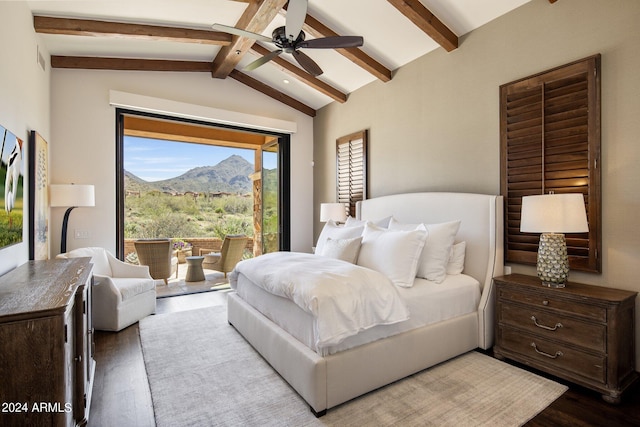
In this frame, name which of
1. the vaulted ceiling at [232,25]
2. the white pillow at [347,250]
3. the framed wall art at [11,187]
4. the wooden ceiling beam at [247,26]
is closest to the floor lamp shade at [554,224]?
the white pillow at [347,250]

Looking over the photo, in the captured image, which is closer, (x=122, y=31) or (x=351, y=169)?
(x=122, y=31)

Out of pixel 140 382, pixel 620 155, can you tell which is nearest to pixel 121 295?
pixel 140 382

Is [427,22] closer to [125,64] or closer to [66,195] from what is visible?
[125,64]

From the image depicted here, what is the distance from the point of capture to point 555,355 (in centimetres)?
239

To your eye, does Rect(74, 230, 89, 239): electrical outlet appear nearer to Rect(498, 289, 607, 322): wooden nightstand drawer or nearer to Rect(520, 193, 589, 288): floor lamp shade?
Rect(498, 289, 607, 322): wooden nightstand drawer

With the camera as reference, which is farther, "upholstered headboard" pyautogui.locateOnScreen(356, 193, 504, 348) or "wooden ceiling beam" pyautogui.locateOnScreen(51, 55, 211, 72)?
"wooden ceiling beam" pyautogui.locateOnScreen(51, 55, 211, 72)

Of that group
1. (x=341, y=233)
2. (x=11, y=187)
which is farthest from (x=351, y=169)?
(x=11, y=187)

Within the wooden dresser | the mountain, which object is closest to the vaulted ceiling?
the wooden dresser

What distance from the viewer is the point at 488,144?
3322mm

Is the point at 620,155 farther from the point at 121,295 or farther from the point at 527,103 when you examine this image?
the point at 121,295

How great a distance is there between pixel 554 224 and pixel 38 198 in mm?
4636

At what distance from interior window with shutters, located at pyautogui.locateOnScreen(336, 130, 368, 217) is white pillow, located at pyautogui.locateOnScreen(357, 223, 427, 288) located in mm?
2063

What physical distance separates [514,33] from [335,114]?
2.97m

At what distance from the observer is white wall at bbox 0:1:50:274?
2.37m
